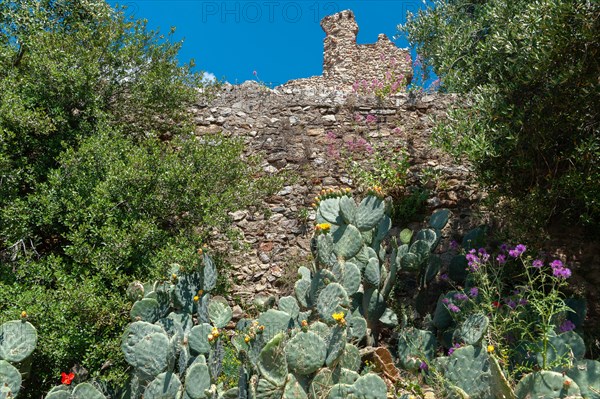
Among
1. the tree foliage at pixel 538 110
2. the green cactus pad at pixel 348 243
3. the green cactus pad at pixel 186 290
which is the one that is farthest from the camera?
the green cactus pad at pixel 348 243

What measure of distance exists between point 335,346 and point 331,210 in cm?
185

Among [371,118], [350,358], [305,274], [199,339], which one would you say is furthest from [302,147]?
[350,358]

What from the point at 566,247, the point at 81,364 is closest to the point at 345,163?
the point at 566,247

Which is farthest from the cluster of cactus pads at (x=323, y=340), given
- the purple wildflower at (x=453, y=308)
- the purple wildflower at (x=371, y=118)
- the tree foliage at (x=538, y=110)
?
the purple wildflower at (x=371, y=118)

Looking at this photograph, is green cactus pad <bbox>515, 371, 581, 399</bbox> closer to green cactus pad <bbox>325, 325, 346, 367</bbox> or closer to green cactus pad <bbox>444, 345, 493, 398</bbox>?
green cactus pad <bbox>444, 345, 493, 398</bbox>

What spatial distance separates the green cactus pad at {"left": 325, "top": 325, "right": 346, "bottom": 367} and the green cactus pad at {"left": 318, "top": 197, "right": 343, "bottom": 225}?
1.61 m

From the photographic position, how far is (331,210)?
19.7 feet

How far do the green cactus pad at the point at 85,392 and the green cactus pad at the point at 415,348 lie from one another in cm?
243

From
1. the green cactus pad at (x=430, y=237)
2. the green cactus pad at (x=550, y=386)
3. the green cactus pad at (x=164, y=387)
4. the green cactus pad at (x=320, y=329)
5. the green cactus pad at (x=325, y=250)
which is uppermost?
the green cactus pad at (x=430, y=237)

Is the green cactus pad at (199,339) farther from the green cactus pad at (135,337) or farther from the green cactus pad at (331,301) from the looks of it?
the green cactus pad at (331,301)

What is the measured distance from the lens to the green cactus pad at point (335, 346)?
14.4ft

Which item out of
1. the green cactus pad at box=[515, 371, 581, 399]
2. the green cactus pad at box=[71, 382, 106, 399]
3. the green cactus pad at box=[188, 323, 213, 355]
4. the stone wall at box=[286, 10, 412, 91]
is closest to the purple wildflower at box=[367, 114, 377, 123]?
the green cactus pad at box=[188, 323, 213, 355]

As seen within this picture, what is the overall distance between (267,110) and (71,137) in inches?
104

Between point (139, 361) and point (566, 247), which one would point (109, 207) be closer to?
point (139, 361)
